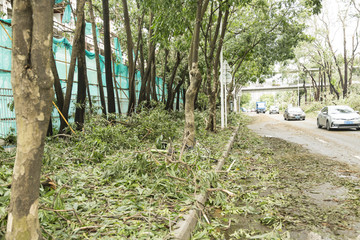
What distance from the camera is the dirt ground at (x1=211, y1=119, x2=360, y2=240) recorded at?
3.57m

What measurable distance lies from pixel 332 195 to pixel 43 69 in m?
4.83

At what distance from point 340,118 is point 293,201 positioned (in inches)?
531

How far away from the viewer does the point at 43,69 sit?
7.68 ft

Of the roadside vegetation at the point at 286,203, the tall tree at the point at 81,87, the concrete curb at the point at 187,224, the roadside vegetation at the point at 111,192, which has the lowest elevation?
the roadside vegetation at the point at 286,203

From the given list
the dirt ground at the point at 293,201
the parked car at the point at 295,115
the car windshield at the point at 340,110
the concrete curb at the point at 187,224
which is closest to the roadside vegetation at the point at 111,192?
the concrete curb at the point at 187,224

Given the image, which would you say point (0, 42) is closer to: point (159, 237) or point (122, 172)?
point (122, 172)

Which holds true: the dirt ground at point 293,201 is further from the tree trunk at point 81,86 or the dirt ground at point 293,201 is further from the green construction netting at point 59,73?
the green construction netting at point 59,73

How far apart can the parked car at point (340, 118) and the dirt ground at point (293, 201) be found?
945 centimetres

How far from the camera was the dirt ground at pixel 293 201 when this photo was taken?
11.7 feet

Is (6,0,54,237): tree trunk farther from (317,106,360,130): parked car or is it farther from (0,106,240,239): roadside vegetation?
(317,106,360,130): parked car

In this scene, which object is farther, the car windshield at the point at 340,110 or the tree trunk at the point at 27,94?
the car windshield at the point at 340,110

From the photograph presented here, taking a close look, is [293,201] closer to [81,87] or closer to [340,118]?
[81,87]

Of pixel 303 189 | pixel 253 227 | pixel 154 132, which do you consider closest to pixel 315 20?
pixel 154 132

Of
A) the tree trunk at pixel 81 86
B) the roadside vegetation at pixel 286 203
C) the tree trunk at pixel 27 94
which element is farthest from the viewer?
the tree trunk at pixel 81 86
